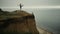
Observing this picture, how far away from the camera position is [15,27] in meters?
2.38

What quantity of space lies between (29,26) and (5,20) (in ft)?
1.31

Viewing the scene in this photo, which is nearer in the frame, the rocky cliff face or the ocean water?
the rocky cliff face

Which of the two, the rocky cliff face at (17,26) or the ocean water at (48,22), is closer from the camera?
the rocky cliff face at (17,26)

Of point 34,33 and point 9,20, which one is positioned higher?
point 9,20

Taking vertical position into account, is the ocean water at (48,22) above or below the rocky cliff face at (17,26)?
below

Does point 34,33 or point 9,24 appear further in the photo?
point 9,24

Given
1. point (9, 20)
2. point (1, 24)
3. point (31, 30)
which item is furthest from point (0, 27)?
point (31, 30)

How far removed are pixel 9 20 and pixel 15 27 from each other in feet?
0.49

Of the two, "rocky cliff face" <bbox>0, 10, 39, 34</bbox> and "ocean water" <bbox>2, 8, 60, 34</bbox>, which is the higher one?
"rocky cliff face" <bbox>0, 10, 39, 34</bbox>

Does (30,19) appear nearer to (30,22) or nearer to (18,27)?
(30,22)

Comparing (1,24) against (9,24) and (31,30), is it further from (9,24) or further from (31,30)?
(31,30)

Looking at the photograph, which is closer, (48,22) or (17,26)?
(17,26)

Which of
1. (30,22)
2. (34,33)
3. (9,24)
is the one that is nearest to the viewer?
(34,33)

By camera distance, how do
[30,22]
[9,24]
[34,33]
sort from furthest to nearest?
[30,22]
[9,24]
[34,33]
